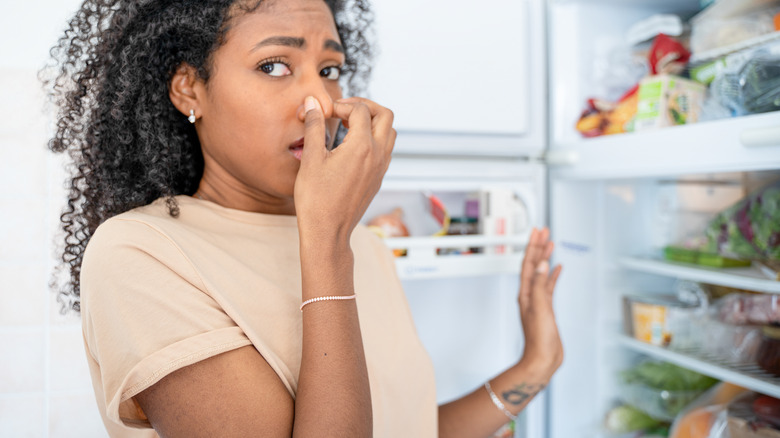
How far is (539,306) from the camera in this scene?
3.88 ft

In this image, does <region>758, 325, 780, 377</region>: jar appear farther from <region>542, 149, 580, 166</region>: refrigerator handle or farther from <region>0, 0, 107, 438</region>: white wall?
<region>0, 0, 107, 438</region>: white wall

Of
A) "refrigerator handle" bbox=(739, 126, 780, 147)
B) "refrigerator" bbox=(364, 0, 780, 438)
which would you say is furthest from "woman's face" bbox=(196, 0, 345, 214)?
"refrigerator handle" bbox=(739, 126, 780, 147)

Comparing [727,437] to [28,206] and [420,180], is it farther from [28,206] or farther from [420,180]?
[28,206]

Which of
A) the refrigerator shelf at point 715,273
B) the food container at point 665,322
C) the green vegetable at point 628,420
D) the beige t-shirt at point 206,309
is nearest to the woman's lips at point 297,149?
the beige t-shirt at point 206,309

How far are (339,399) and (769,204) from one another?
0.98 metres

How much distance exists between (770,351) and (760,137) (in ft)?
1.63

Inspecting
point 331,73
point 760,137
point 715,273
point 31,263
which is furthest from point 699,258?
point 31,263

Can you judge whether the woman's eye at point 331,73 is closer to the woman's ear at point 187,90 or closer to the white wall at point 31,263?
the woman's ear at point 187,90

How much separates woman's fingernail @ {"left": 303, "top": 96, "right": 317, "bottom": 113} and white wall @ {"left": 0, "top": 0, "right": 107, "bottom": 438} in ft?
1.93

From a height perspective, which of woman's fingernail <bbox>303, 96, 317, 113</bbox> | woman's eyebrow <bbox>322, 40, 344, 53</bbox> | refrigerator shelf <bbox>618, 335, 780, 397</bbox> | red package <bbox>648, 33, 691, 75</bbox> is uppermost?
red package <bbox>648, 33, 691, 75</bbox>

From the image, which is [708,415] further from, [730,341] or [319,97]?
[319,97]

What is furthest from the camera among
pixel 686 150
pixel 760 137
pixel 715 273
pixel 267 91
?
pixel 715 273

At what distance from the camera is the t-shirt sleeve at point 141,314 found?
0.64 metres

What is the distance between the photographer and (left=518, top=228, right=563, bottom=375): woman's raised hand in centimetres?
115
